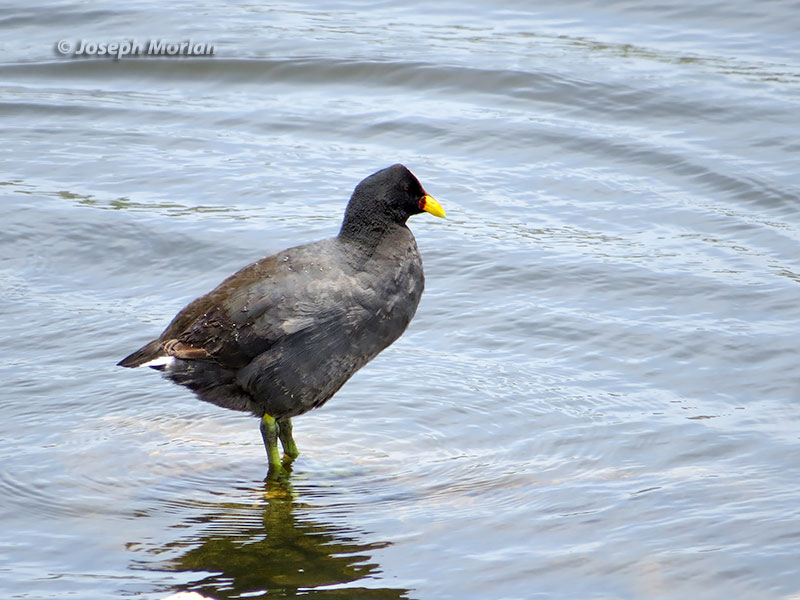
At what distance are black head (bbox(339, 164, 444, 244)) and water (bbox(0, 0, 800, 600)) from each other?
0.95 meters

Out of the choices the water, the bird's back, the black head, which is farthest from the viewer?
the black head

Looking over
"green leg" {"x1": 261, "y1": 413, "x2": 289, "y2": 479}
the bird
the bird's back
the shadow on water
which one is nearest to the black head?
the bird

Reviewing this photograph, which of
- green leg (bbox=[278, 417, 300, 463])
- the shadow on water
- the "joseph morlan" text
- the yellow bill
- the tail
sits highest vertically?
the "joseph morlan" text

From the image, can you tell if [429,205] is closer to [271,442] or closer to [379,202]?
[379,202]

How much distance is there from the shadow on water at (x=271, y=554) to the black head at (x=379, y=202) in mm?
1280

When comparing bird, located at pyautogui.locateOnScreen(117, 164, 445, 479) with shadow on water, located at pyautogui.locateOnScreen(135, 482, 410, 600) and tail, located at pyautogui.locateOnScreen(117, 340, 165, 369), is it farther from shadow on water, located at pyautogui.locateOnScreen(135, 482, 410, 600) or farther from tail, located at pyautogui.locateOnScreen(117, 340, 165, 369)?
shadow on water, located at pyautogui.locateOnScreen(135, 482, 410, 600)

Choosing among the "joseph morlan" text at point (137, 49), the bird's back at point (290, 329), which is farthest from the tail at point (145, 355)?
the "joseph morlan" text at point (137, 49)

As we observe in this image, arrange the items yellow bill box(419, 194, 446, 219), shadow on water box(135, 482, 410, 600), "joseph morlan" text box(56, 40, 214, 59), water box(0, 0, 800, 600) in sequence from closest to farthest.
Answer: shadow on water box(135, 482, 410, 600) < water box(0, 0, 800, 600) < yellow bill box(419, 194, 446, 219) < "joseph morlan" text box(56, 40, 214, 59)

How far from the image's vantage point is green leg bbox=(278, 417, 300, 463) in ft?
17.5

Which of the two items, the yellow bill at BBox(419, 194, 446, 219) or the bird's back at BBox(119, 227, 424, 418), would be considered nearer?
the bird's back at BBox(119, 227, 424, 418)

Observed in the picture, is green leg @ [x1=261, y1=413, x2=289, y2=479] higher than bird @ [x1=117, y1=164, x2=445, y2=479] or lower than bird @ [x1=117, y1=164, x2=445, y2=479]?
lower

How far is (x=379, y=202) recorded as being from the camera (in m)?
5.32

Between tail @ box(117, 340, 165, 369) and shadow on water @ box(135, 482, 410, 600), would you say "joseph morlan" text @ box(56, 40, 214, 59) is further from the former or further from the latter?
shadow on water @ box(135, 482, 410, 600)

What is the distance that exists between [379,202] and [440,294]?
1709 millimetres
